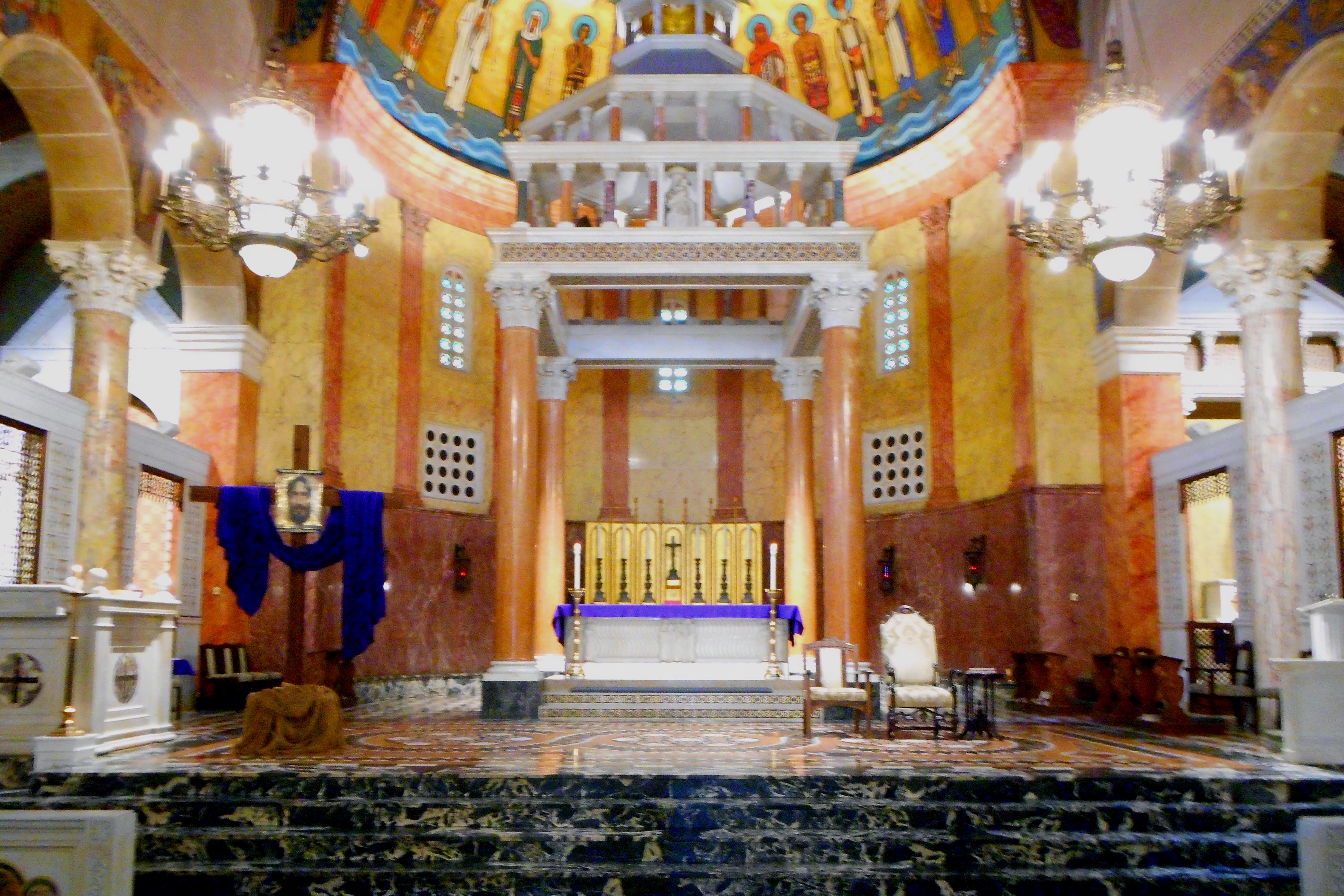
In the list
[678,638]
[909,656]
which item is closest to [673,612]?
[678,638]

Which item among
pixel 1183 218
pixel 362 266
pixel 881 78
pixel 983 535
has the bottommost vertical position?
pixel 983 535

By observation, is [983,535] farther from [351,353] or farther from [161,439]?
[161,439]

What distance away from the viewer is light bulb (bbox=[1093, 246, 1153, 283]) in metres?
9.02

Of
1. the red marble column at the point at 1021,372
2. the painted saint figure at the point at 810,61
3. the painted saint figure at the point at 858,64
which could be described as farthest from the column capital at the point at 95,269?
the painted saint figure at the point at 858,64

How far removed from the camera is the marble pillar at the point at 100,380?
1245 centimetres

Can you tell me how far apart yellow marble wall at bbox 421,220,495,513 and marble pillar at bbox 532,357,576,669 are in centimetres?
115

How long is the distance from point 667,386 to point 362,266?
6209 millimetres

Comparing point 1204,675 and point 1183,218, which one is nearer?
point 1183,218

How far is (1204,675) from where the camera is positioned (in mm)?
13883

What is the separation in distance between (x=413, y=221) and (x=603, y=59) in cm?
493

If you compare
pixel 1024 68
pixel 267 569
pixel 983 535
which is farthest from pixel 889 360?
pixel 267 569

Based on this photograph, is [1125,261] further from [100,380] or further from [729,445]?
[729,445]

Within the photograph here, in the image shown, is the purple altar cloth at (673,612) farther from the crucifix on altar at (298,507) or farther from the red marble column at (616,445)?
the red marble column at (616,445)

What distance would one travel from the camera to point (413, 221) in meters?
18.8
